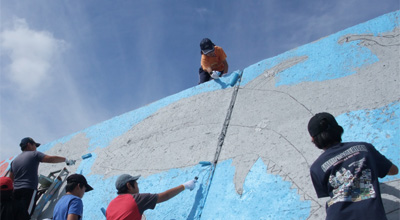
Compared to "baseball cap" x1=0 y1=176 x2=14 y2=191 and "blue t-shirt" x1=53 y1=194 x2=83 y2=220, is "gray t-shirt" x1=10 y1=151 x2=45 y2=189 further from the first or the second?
"blue t-shirt" x1=53 y1=194 x2=83 y2=220

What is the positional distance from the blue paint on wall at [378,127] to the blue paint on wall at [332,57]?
0.54 metres

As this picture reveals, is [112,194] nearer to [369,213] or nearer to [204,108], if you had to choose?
[204,108]

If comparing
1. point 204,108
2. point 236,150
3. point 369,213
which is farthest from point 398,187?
point 204,108

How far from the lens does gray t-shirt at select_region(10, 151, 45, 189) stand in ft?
13.1

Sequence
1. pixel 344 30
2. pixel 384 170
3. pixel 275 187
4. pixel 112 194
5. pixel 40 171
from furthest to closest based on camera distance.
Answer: pixel 40 171
pixel 112 194
pixel 344 30
pixel 275 187
pixel 384 170

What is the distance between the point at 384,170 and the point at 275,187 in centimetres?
104

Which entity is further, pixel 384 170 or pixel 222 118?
Result: pixel 222 118

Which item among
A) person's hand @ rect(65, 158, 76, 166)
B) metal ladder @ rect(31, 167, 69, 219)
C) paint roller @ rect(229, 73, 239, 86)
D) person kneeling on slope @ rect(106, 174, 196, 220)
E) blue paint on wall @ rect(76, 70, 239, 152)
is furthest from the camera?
person's hand @ rect(65, 158, 76, 166)

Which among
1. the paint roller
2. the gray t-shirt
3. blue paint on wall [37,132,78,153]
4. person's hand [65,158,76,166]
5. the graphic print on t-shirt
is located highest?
blue paint on wall [37,132,78,153]

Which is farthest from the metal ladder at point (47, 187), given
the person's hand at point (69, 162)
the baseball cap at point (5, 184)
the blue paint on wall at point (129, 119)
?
the baseball cap at point (5, 184)

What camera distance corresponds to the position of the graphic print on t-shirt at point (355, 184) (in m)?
1.86

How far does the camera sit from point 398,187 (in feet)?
7.68

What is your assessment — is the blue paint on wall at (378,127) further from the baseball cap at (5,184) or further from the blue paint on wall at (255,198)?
the baseball cap at (5,184)

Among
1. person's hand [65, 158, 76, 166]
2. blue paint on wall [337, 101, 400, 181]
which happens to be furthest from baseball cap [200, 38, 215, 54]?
blue paint on wall [337, 101, 400, 181]
